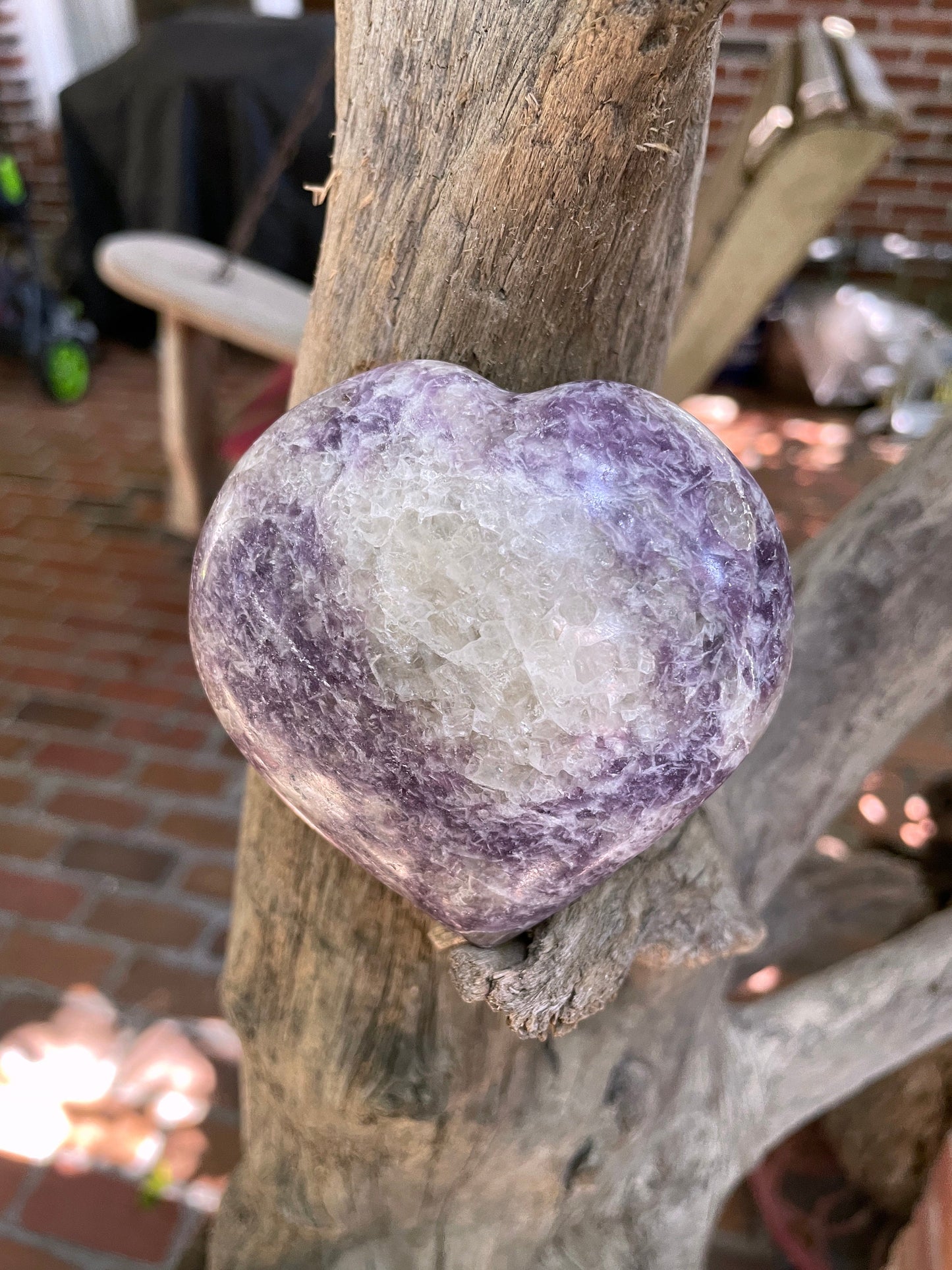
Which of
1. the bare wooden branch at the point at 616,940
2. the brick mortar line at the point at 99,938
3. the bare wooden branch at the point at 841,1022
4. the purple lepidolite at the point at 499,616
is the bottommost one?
the brick mortar line at the point at 99,938

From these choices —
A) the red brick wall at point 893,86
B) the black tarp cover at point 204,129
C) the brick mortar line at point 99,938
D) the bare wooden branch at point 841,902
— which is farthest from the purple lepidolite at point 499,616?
the red brick wall at point 893,86

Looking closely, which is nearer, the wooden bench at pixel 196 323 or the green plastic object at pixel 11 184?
the wooden bench at pixel 196 323

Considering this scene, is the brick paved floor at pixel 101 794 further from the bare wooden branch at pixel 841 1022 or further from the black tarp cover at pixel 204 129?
the black tarp cover at pixel 204 129

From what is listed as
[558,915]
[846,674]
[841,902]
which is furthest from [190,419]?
[558,915]

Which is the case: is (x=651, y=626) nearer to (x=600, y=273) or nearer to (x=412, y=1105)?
(x=600, y=273)

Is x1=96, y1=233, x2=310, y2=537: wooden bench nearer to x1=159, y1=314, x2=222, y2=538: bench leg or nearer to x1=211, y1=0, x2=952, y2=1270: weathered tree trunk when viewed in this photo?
x1=159, y1=314, x2=222, y2=538: bench leg

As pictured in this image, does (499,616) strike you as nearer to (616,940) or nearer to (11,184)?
(616,940)

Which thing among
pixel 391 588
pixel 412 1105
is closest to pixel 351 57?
pixel 391 588

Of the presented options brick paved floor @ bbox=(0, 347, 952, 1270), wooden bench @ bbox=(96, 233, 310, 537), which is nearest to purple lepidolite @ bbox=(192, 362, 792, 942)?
brick paved floor @ bbox=(0, 347, 952, 1270)

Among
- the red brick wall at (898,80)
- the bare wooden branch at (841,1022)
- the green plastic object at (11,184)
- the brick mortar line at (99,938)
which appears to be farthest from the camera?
the red brick wall at (898,80)
